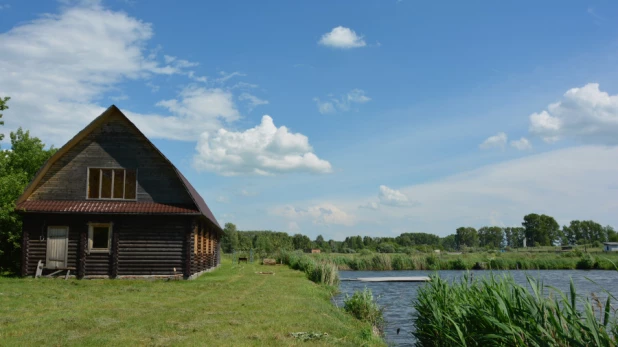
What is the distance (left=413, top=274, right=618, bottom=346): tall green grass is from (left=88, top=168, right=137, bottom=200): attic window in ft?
52.9

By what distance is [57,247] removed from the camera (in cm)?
2209

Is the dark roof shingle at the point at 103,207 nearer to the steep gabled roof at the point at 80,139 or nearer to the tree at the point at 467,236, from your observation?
the steep gabled roof at the point at 80,139

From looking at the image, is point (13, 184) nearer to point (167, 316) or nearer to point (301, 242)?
point (167, 316)

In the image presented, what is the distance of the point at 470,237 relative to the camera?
161m

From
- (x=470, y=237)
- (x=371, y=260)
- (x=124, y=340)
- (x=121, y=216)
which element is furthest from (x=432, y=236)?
(x=124, y=340)

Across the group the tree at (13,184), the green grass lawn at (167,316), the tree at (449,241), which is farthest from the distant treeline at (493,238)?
the green grass lawn at (167,316)

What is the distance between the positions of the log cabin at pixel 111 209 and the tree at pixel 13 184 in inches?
76.1

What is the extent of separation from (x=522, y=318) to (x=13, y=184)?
24.5m

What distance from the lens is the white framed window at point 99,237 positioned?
22.2 m

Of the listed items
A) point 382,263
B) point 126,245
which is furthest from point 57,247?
point 382,263

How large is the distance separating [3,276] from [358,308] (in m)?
16.7

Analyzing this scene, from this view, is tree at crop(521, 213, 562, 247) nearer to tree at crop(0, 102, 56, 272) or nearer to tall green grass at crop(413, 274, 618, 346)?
tree at crop(0, 102, 56, 272)

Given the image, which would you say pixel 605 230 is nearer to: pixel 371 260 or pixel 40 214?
pixel 371 260

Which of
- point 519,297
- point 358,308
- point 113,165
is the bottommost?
point 358,308
